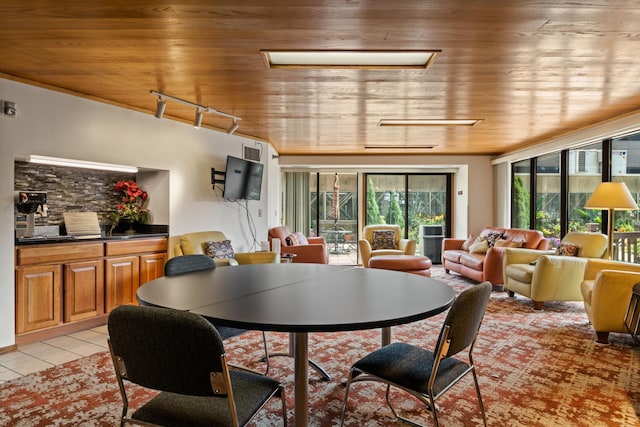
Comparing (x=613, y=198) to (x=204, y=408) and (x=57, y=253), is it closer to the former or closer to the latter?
(x=204, y=408)

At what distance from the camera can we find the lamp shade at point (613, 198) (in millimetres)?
4004

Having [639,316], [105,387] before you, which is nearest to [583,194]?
[639,316]

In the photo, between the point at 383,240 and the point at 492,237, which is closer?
the point at 492,237

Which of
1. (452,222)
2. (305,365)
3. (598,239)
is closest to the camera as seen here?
(305,365)

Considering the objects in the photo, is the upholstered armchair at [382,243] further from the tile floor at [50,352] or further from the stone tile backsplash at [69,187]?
the tile floor at [50,352]

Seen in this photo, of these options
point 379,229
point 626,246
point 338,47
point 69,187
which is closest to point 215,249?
point 69,187

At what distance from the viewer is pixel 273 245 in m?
5.68

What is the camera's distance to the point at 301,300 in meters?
1.75

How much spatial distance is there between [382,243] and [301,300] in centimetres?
581

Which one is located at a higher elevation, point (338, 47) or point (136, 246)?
point (338, 47)

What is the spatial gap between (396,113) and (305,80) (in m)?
1.55

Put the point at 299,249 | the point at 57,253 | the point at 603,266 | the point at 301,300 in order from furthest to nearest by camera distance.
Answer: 1. the point at 299,249
2. the point at 603,266
3. the point at 57,253
4. the point at 301,300

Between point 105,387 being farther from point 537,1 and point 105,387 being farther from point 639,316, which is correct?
point 639,316

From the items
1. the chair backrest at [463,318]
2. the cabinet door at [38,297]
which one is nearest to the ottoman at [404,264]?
the cabinet door at [38,297]
